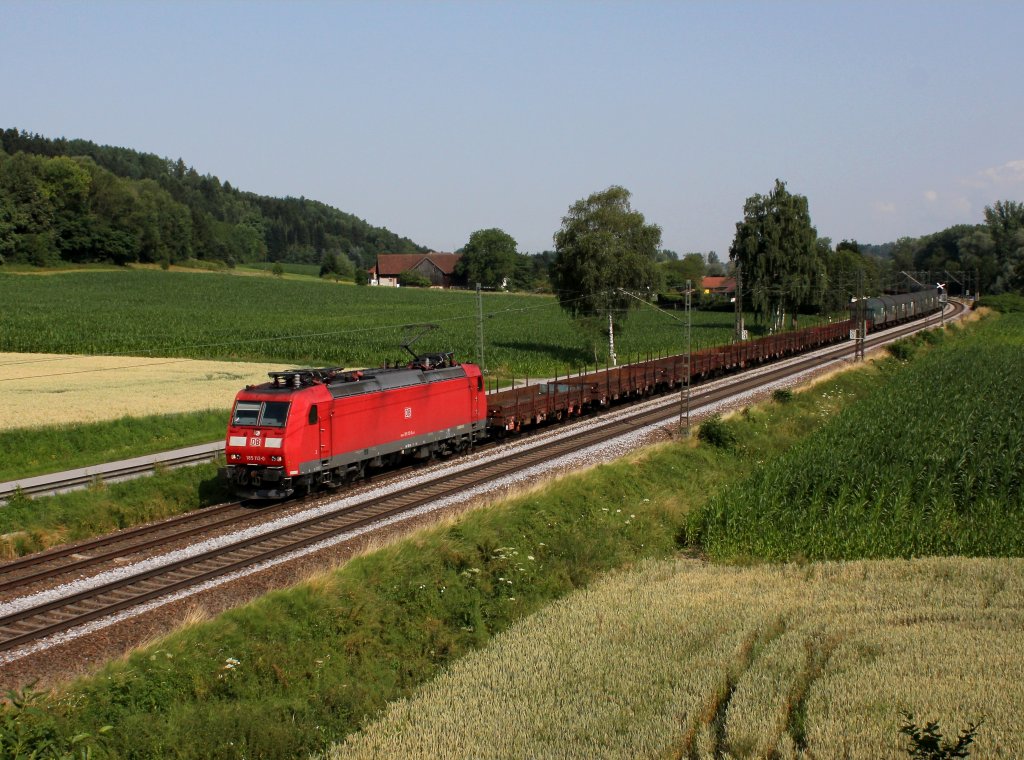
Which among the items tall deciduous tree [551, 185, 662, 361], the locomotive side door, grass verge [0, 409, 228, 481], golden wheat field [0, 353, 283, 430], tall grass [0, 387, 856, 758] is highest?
tall deciduous tree [551, 185, 662, 361]

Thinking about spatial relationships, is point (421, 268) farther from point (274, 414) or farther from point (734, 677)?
point (734, 677)

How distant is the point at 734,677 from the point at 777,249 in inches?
2966

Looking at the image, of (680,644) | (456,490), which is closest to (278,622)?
(680,644)

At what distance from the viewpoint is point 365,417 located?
26.8 meters

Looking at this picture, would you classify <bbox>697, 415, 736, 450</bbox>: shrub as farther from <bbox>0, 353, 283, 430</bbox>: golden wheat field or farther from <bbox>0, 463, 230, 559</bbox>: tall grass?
<bbox>0, 353, 283, 430</bbox>: golden wheat field

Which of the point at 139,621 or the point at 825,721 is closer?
the point at 825,721

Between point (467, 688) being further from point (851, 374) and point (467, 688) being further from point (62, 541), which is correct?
point (851, 374)

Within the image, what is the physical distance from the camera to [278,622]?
51.9ft

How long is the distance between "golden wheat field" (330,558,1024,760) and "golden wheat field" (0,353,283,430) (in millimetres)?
27307

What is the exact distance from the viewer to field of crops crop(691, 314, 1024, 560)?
2225cm

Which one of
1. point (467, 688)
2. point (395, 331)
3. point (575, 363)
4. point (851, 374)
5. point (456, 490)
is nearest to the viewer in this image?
point (467, 688)

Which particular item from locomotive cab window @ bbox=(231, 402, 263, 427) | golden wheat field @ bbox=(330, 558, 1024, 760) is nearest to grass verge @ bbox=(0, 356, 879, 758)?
golden wheat field @ bbox=(330, 558, 1024, 760)

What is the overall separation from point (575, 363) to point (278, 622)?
50.5 meters

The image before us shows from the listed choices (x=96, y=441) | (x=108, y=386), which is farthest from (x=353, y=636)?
(x=108, y=386)
